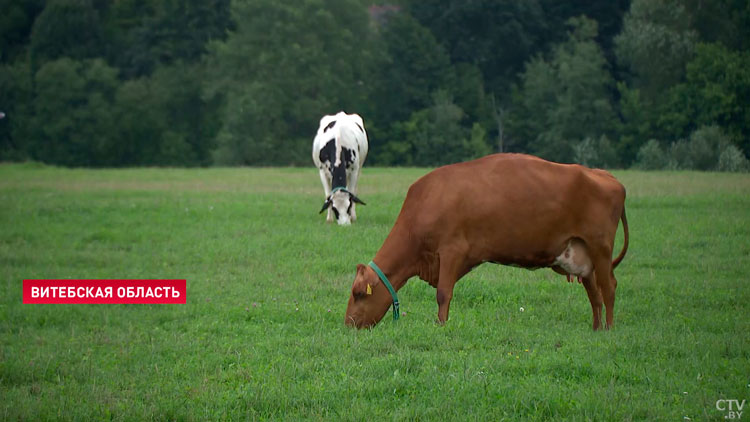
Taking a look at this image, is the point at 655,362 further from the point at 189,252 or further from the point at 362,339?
the point at 189,252

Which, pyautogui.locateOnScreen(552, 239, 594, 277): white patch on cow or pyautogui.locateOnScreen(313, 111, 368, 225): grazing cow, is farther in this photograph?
pyautogui.locateOnScreen(313, 111, 368, 225): grazing cow

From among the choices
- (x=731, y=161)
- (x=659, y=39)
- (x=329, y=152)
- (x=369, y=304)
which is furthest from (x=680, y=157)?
(x=369, y=304)

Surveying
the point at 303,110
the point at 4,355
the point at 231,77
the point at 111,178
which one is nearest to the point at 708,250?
the point at 4,355

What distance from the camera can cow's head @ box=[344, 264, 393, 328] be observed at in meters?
9.01

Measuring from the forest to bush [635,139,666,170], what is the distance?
356 cm

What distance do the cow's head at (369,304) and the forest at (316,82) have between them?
43.6 metres

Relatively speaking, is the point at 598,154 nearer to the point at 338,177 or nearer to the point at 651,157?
the point at 651,157

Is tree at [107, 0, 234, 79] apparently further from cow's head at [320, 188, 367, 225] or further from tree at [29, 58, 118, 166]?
cow's head at [320, 188, 367, 225]

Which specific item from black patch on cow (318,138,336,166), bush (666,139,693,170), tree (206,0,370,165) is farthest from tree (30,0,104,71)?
black patch on cow (318,138,336,166)

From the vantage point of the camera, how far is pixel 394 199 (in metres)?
22.6

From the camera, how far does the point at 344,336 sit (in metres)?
8.68

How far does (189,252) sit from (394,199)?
8138 mm

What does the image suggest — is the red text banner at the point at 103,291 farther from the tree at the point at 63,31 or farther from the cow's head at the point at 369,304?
the tree at the point at 63,31

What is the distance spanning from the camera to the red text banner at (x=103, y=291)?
39.5 feet
